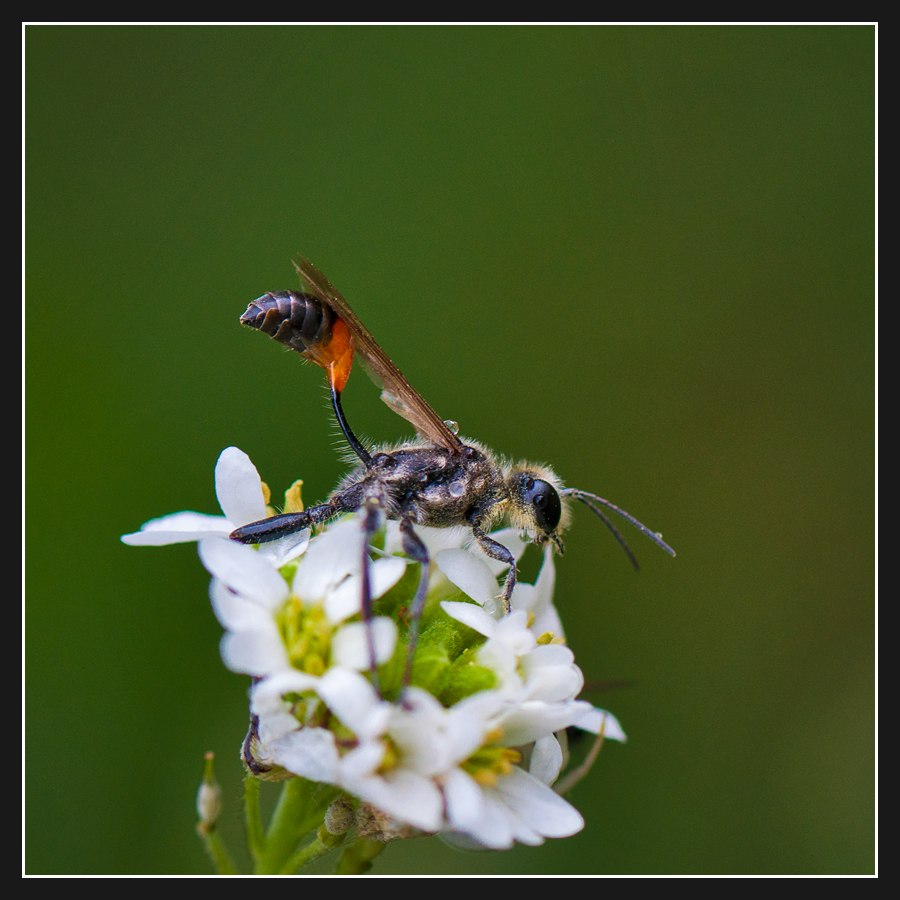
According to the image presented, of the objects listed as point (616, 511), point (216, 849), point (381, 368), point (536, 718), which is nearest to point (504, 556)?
point (616, 511)

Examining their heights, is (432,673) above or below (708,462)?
below

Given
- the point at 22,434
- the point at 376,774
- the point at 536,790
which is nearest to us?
the point at 376,774

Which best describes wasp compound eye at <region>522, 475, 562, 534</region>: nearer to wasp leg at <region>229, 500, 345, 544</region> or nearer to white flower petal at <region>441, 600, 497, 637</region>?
Answer: white flower petal at <region>441, 600, 497, 637</region>

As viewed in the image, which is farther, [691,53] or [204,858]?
[691,53]

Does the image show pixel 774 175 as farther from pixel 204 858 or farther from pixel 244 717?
pixel 204 858

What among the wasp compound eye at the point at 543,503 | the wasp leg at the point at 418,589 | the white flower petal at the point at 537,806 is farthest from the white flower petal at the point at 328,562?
the wasp compound eye at the point at 543,503

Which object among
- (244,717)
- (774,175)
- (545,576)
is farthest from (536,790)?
(774,175)

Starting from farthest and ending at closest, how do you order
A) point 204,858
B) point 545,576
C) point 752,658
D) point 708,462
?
point 708,462 → point 752,658 → point 204,858 → point 545,576
